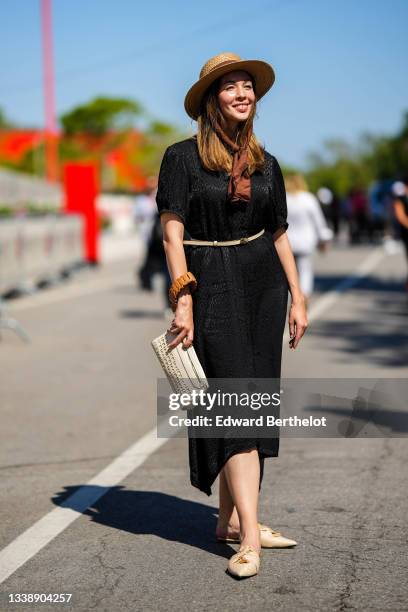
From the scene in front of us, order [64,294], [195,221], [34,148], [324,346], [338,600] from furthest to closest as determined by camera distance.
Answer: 1. [34,148]
2. [64,294]
3. [324,346]
4. [195,221]
5. [338,600]

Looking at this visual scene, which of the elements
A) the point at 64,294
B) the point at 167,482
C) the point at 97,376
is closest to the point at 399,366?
the point at 97,376

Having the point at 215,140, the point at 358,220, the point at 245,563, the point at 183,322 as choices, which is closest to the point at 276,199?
the point at 215,140

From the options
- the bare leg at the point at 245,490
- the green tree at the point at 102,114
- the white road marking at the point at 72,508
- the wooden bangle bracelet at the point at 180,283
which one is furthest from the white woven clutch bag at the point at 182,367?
the green tree at the point at 102,114

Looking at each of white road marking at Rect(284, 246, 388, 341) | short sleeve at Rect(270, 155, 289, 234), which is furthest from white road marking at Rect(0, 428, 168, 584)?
white road marking at Rect(284, 246, 388, 341)

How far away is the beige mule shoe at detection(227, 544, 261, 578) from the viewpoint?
4.17 meters

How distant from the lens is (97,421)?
7488mm

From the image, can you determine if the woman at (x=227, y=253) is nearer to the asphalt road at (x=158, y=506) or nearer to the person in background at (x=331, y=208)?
the asphalt road at (x=158, y=506)

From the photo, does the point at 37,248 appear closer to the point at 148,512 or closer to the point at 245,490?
the point at 148,512

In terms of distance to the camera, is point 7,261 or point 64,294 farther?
point 64,294

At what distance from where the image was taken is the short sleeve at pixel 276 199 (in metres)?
4.47

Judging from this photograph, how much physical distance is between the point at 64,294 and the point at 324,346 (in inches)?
319

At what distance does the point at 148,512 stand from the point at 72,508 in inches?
15.0

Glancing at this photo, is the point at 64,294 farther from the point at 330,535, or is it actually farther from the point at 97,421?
the point at 330,535

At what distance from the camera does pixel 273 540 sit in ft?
15.0
